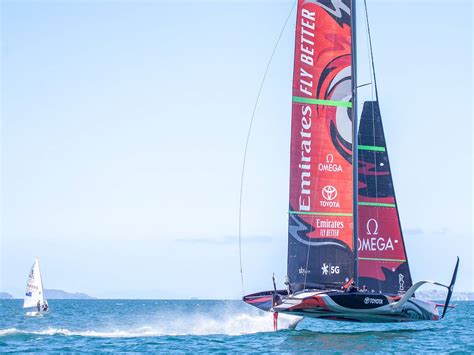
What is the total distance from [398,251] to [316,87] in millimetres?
7705

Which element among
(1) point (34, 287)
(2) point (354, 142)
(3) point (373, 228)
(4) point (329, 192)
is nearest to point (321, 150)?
(2) point (354, 142)

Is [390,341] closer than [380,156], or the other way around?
[390,341]

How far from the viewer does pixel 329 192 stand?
34344mm

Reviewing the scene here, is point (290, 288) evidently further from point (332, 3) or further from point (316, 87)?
point (332, 3)

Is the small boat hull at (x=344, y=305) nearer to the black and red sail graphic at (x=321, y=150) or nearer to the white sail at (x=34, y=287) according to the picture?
the black and red sail graphic at (x=321, y=150)

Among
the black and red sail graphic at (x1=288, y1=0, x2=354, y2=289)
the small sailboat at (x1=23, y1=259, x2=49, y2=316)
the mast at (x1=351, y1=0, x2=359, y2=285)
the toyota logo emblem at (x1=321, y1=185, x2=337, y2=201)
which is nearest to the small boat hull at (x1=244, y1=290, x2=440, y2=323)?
the black and red sail graphic at (x1=288, y1=0, x2=354, y2=289)

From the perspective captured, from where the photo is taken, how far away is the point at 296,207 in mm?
34188

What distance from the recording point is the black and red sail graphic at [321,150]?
3403 centimetres

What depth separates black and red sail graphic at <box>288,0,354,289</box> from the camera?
34031 millimetres

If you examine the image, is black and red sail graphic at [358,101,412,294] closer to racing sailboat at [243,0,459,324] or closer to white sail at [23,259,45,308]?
racing sailboat at [243,0,459,324]

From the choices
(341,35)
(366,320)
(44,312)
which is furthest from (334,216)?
(44,312)

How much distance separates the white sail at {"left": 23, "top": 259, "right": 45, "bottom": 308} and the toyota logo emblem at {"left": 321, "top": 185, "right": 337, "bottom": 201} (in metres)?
53.7

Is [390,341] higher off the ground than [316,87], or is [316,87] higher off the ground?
[316,87]

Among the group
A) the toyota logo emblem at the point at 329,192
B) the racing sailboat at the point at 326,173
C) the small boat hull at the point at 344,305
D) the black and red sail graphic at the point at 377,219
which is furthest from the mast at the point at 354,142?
the black and red sail graphic at the point at 377,219
